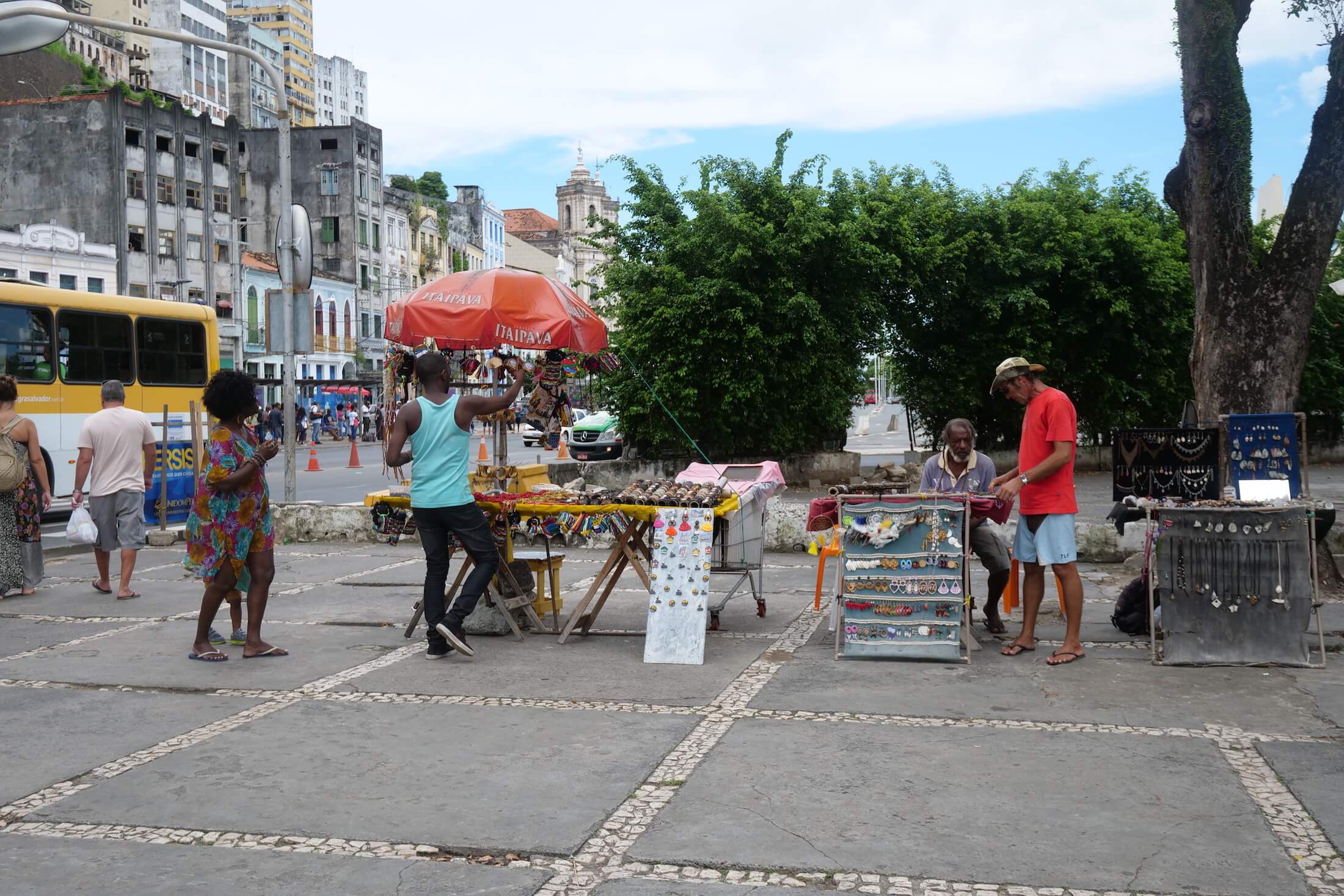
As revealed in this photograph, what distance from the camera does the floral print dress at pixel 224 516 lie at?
7.41 meters

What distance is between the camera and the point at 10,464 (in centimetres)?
973

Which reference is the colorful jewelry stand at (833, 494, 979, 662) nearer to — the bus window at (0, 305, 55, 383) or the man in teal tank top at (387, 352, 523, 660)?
the man in teal tank top at (387, 352, 523, 660)

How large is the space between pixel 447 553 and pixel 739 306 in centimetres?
1173

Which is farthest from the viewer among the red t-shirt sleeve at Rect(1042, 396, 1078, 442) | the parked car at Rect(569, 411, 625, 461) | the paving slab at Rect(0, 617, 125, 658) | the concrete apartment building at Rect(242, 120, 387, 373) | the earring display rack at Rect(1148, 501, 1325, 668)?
the concrete apartment building at Rect(242, 120, 387, 373)

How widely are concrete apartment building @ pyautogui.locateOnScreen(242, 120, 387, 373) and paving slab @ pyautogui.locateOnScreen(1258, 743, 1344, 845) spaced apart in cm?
6918

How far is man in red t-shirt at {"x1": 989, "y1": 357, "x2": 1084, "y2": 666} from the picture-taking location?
24.2ft

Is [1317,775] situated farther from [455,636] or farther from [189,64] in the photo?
[189,64]

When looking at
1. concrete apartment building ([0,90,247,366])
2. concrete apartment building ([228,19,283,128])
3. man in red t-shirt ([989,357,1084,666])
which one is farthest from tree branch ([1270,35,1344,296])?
concrete apartment building ([228,19,283,128])

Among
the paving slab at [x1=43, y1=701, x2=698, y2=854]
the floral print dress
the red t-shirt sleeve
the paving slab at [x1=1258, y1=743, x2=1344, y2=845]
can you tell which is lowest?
the paving slab at [x1=1258, y1=743, x2=1344, y2=845]

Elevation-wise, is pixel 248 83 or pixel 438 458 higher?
pixel 248 83

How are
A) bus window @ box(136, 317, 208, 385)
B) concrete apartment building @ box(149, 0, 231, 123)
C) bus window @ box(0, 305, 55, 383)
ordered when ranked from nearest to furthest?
bus window @ box(0, 305, 55, 383), bus window @ box(136, 317, 208, 385), concrete apartment building @ box(149, 0, 231, 123)

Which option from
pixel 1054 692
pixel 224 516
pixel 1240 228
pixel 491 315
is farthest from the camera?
pixel 1240 228

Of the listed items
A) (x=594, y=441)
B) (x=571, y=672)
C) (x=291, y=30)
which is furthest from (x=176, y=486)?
(x=291, y=30)

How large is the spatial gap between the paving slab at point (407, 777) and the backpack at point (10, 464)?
4791mm
